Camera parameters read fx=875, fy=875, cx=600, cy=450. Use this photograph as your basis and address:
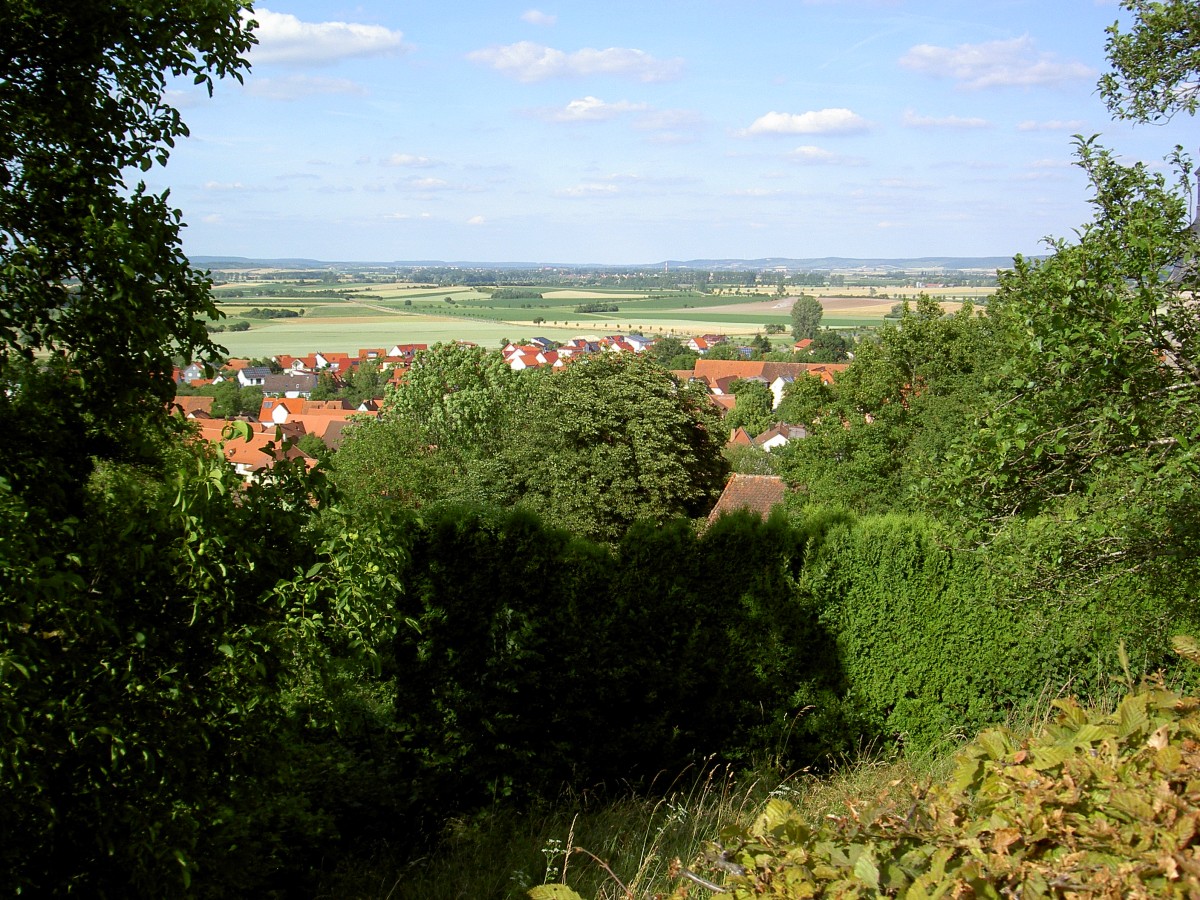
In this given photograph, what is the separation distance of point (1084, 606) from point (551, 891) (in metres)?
7.52

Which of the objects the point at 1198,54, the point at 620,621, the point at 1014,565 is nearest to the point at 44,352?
Result: the point at 620,621

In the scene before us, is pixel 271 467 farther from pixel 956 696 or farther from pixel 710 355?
pixel 710 355

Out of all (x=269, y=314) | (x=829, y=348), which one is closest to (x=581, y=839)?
(x=269, y=314)

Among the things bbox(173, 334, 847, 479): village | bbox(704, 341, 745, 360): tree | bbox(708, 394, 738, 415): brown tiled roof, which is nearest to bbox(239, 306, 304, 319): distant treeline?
bbox(173, 334, 847, 479): village

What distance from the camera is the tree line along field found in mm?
75562

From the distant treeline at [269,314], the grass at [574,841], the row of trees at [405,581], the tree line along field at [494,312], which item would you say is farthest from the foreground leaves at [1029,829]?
the distant treeline at [269,314]

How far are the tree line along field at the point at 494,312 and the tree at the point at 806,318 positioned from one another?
9.27 feet

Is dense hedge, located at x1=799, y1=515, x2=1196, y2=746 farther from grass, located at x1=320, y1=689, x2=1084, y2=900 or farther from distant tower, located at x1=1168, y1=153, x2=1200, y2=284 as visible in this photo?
distant tower, located at x1=1168, y1=153, x2=1200, y2=284

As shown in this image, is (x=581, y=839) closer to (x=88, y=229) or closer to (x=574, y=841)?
(x=574, y=841)

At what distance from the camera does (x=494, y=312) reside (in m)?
117

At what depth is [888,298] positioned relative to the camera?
13650cm

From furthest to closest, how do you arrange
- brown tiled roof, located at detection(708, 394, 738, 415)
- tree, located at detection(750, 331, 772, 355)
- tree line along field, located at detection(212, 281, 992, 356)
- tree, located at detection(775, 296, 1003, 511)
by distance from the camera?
tree, located at detection(750, 331, 772, 355)
tree line along field, located at detection(212, 281, 992, 356)
brown tiled roof, located at detection(708, 394, 738, 415)
tree, located at detection(775, 296, 1003, 511)

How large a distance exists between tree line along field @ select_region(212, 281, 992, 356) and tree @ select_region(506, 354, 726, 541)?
35965mm

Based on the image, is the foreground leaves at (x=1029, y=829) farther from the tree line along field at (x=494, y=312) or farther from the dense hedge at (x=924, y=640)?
the tree line along field at (x=494, y=312)
